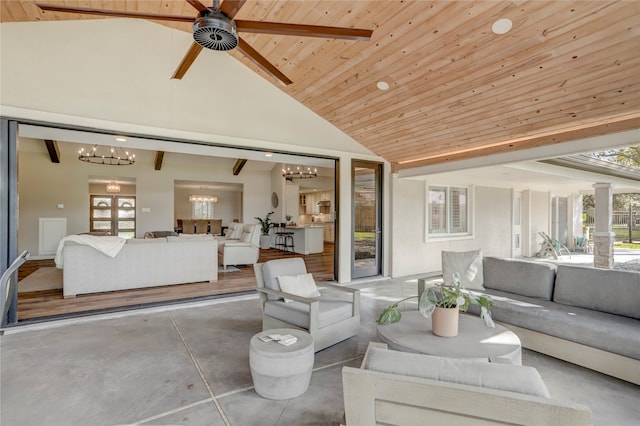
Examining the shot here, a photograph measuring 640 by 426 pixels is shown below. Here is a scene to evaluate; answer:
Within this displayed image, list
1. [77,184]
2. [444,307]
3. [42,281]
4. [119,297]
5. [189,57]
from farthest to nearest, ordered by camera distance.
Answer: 1. [77,184]
2. [42,281]
3. [119,297]
4. [189,57]
5. [444,307]

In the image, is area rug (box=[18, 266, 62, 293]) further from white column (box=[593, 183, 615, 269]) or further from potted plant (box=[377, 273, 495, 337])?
white column (box=[593, 183, 615, 269])

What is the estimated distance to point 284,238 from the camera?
11.5 metres

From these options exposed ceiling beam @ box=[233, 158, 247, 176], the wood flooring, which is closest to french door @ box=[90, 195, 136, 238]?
exposed ceiling beam @ box=[233, 158, 247, 176]

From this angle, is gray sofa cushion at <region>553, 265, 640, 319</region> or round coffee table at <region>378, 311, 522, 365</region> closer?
round coffee table at <region>378, 311, 522, 365</region>

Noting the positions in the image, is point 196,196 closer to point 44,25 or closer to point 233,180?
point 233,180

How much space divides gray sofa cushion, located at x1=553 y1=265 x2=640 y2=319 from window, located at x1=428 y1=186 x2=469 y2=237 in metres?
4.17

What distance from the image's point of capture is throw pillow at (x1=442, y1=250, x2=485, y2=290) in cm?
A: 420

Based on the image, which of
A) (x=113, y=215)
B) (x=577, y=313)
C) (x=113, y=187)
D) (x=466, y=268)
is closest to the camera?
(x=577, y=313)

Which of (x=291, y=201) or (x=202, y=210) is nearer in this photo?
(x=291, y=201)

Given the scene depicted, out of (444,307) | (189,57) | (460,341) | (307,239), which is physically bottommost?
(460,341)

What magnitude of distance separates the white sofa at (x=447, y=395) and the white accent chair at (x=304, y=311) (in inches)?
75.7

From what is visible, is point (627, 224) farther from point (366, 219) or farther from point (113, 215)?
point (113, 215)

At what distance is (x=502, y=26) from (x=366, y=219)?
4.27 m

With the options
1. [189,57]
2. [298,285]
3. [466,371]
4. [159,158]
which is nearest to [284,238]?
[159,158]
